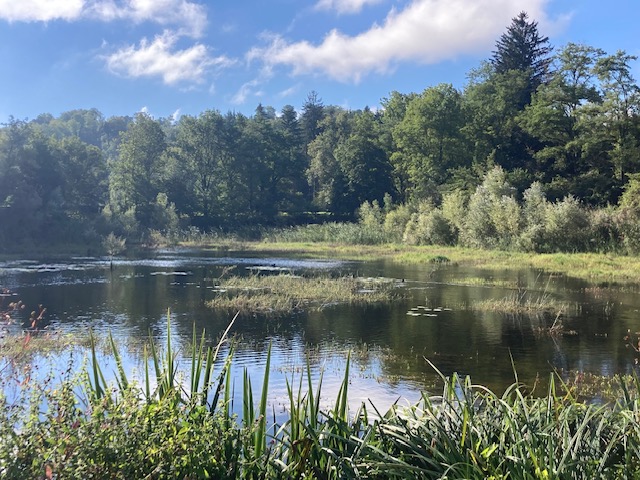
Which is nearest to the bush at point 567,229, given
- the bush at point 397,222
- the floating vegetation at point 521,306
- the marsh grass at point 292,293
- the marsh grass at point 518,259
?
the marsh grass at point 518,259

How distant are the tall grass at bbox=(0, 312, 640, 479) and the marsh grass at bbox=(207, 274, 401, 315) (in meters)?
15.1

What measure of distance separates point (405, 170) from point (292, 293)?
174 feet

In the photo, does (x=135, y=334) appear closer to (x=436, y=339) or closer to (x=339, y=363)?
(x=339, y=363)

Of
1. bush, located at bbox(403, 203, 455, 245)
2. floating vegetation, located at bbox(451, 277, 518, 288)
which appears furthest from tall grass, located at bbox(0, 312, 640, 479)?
bush, located at bbox(403, 203, 455, 245)

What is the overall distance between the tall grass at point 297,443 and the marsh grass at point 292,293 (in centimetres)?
1509

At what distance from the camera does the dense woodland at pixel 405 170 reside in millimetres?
47312

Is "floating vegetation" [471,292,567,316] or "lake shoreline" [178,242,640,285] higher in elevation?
"lake shoreline" [178,242,640,285]

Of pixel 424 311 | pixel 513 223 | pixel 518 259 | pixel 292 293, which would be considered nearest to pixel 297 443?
pixel 424 311

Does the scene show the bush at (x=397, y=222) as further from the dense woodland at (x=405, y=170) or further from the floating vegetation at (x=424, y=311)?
the floating vegetation at (x=424, y=311)

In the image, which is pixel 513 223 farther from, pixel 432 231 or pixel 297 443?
pixel 297 443

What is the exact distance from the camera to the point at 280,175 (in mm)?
83812

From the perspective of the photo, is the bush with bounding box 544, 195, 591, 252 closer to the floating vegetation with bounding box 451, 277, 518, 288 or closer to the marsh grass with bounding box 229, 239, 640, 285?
the marsh grass with bounding box 229, 239, 640, 285

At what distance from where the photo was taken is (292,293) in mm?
22781

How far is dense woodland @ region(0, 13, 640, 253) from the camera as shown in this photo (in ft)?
155
